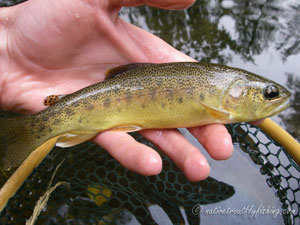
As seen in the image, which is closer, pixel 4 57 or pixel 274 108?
pixel 274 108

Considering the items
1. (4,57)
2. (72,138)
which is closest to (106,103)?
(72,138)

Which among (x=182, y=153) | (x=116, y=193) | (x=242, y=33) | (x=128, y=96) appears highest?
(x=128, y=96)

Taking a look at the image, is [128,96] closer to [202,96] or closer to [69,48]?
[202,96]

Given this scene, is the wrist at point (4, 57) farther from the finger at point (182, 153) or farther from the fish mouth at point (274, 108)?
the fish mouth at point (274, 108)

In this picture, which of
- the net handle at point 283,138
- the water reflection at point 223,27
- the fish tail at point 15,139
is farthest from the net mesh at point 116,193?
the water reflection at point 223,27

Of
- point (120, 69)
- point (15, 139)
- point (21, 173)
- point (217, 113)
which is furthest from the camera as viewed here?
point (120, 69)

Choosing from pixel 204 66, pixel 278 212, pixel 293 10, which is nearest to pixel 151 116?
pixel 204 66
